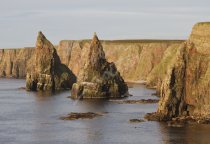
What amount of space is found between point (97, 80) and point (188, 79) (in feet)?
182

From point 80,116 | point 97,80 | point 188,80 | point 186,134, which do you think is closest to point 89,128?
point 80,116

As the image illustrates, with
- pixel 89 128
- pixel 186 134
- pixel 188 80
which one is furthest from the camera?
pixel 188 80

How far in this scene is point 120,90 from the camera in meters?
162

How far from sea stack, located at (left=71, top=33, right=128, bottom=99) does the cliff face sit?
2062 inches

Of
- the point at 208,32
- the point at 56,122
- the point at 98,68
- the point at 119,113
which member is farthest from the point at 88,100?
the point at 208,32

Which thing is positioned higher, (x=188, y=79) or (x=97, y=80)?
(x=188, y=79)

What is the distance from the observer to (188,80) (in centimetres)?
10238

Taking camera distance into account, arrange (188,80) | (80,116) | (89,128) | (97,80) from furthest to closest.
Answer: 1. (97,80)
2. (80,116)
3. (188,80)
4. (89,128)

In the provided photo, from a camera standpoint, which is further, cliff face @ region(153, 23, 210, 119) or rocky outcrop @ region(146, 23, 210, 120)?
rocky outcrop @ region(146, 23, 210, 120)

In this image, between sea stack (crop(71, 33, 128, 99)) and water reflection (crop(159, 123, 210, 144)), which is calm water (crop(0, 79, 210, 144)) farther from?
sea stack (crop(71, 33, 128, 99))

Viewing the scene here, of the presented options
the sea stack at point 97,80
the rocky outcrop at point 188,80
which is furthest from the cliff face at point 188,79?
the sea stack at point 97,80

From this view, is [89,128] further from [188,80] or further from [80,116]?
[188,80]

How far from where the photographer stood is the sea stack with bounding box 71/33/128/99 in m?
155

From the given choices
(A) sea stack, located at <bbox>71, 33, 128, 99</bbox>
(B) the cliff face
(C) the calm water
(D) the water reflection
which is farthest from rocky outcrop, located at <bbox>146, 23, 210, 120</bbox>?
(A) sea stack, located at <bbox>71, 33, 128, 99</bbox>
